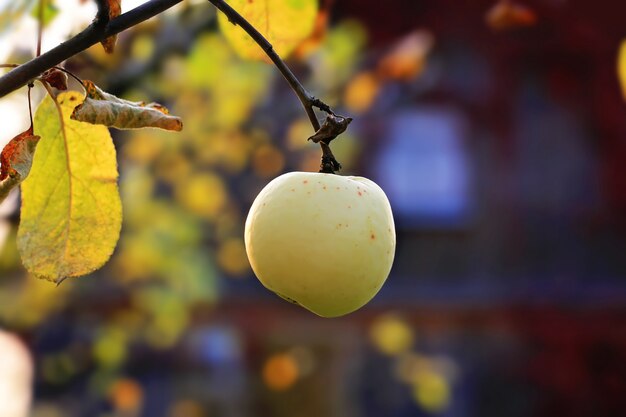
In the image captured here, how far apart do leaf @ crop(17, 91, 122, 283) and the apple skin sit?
0.47 feet

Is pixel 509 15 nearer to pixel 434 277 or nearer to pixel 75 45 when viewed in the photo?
pixel 75 45

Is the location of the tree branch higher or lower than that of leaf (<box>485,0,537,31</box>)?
lower

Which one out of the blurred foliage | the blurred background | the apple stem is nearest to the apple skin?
the apple stem

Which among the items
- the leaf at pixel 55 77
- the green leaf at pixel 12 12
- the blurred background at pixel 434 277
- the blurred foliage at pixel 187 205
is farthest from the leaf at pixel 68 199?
the blurred background at pixel 434 277

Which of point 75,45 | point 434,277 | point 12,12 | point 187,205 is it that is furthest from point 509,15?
point 434,277

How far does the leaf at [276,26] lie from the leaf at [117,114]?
20cm

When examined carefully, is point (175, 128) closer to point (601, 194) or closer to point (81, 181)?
point (81, 181)

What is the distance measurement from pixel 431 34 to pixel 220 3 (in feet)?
18.4

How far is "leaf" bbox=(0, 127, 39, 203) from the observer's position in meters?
0.60

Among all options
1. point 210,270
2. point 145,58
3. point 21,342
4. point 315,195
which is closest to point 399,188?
point 210,270

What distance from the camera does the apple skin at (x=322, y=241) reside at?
0.67 m

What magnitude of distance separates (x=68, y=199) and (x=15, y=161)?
131mm

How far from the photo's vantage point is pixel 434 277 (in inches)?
227

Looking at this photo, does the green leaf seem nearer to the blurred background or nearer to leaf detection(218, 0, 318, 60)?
leaf detection(218, 0, 318, 60)
